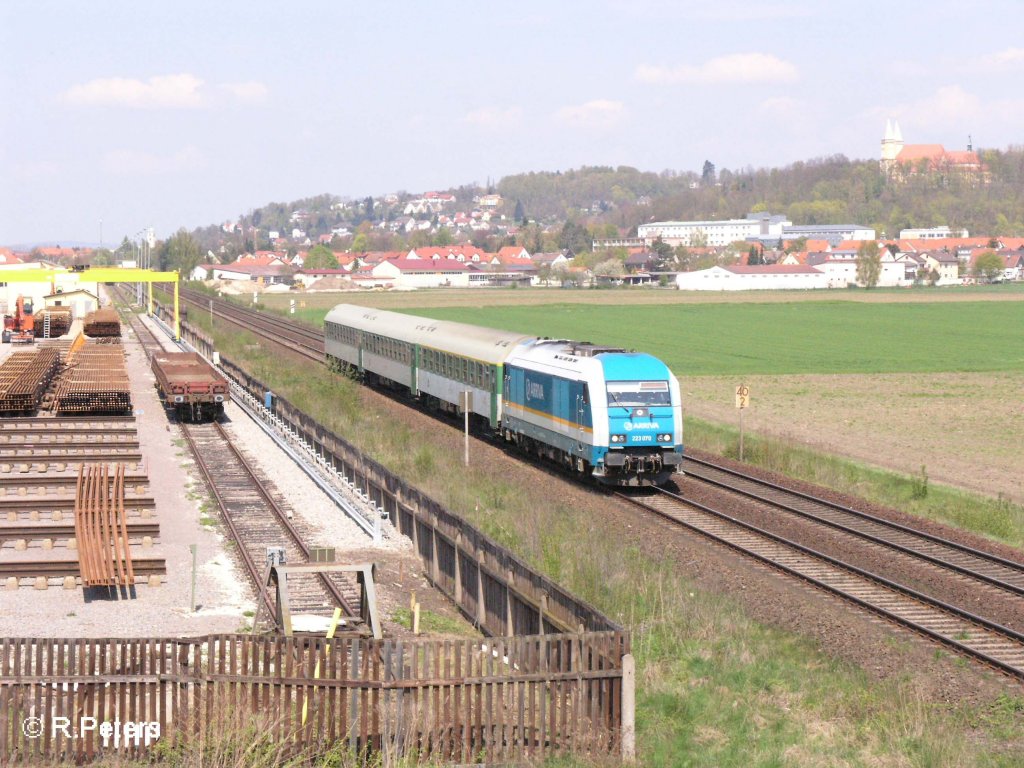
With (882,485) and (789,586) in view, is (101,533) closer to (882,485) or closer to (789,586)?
(789,586)

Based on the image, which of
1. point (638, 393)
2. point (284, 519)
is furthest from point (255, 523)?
point (638, 393)

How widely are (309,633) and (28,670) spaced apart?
3.83m

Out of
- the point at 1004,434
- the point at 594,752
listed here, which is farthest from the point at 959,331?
the point at 594,752

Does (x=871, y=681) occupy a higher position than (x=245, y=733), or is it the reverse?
(x=245, y=733)

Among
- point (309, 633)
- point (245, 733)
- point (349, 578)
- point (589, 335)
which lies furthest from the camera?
point (589, 335)

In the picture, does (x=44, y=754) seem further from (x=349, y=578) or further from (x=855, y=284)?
(x=855, y=284)

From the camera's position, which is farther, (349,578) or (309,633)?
(349,578)

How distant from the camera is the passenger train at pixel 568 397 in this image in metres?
27.5

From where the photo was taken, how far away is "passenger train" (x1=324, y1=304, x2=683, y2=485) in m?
27.5

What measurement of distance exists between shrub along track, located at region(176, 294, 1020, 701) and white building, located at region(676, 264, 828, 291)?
522 feet

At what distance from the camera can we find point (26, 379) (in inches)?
1829

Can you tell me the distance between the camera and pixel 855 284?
639ft

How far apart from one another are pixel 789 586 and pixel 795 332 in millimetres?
70115

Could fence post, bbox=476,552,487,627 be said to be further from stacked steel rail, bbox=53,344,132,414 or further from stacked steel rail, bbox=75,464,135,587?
stacked steel rail, bbox=53,344,132,414
